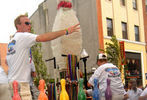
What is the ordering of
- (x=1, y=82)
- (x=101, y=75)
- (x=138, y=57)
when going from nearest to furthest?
1. (x=1, y=82)
2. (x=101, y=75)
3. (x=138, y=57)

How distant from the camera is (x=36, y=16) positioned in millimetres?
24078

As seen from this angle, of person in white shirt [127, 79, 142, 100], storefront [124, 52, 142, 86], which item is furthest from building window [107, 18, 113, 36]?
person in white shirt [127, 79, 142, 100]

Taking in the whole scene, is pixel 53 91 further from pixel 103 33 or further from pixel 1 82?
pixel 103 33

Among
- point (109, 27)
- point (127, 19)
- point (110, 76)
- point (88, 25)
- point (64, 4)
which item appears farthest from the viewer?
point (127, 19)

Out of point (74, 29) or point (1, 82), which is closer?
point (1, 82)

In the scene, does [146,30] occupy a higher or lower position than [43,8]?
lower

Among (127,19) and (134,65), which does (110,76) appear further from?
(134,65)

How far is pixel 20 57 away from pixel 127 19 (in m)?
16.4

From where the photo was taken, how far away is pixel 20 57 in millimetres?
2822

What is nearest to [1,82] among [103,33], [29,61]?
[29,61]

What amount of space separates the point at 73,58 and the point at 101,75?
0.52 m

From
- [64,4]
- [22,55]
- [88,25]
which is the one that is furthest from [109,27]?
[22,55]

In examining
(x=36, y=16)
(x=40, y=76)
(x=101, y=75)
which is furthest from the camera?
(x=36, y=16)

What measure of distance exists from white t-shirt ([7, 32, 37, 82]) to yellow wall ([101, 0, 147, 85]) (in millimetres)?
13588
